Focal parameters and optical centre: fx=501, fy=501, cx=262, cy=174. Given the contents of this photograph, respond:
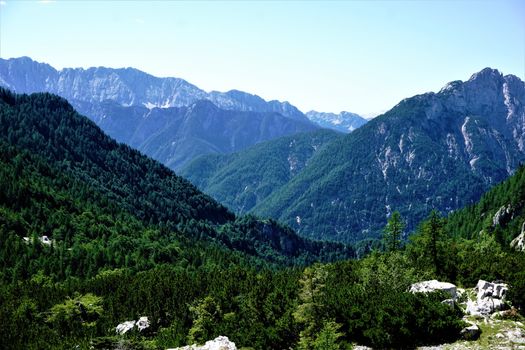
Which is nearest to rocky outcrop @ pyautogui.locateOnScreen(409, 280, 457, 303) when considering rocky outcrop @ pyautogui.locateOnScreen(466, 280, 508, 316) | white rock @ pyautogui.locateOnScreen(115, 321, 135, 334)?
rocky outcrop @ pyautogui.locateOnScreen(466, 280, 508, 316)

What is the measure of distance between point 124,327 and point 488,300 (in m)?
66.8

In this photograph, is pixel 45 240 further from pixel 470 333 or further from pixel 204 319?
pixel 470 333

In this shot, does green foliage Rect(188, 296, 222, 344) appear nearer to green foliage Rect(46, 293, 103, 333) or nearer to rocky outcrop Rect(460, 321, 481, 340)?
green foliage Rect(46, 293, 103, 333)

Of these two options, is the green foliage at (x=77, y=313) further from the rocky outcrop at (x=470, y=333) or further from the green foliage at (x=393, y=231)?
the green foliage at (x=393, y=231)

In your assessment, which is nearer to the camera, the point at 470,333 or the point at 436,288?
the point at 470,333

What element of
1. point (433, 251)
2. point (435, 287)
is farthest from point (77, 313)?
point (433, 251)

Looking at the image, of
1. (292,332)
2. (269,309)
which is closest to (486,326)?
(292,332)

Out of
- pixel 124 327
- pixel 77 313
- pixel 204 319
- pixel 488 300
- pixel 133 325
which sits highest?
pixel 488 300

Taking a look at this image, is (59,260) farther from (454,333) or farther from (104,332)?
(454,333)

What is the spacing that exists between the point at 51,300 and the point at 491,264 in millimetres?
97040

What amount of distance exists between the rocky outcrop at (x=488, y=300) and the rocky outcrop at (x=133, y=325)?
60.0 m

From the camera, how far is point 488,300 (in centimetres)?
7456

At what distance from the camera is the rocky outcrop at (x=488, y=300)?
73.4 meters

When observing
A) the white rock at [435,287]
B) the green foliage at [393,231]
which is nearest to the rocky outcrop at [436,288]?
the white rock at [435,287]
